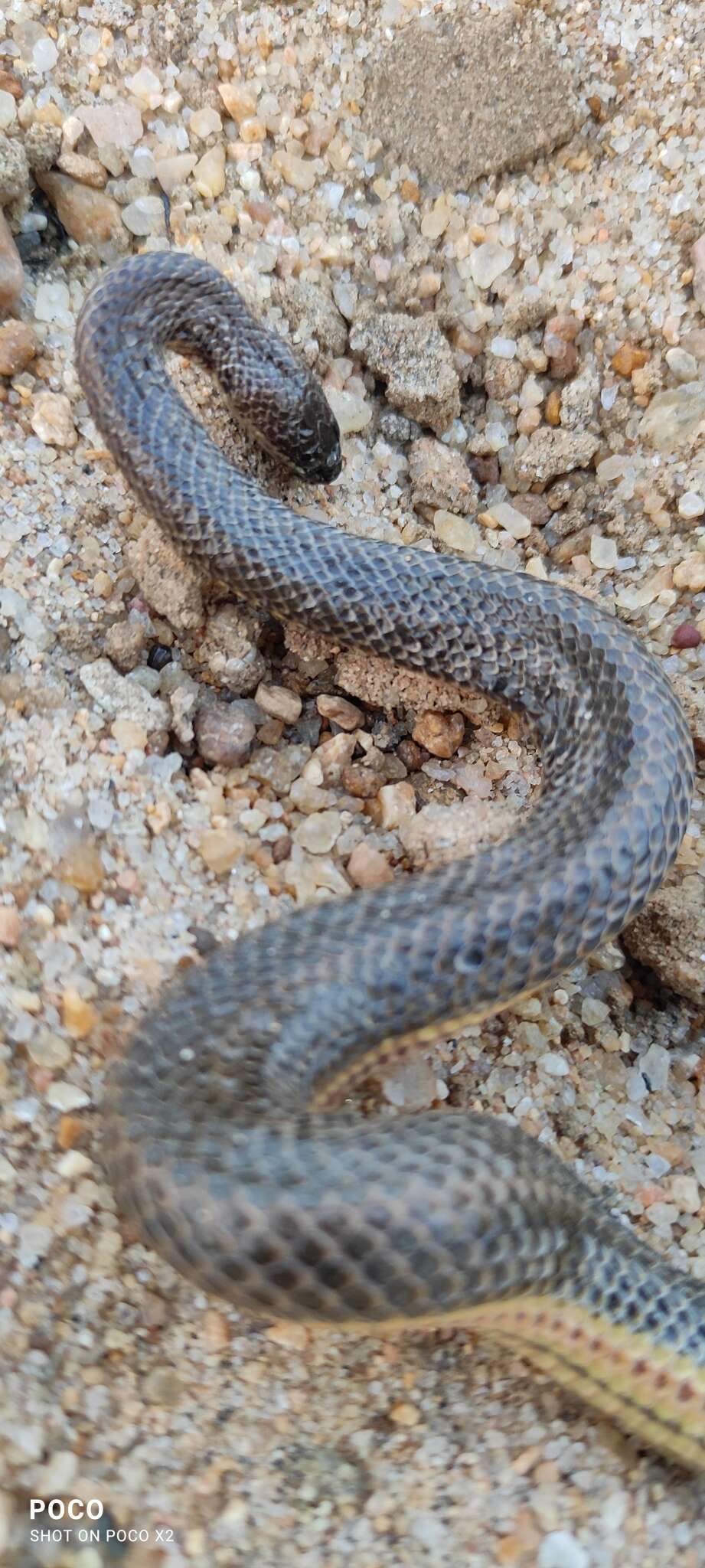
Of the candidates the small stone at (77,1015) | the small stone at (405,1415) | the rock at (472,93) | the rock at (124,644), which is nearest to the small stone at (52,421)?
the rock at (124,644)

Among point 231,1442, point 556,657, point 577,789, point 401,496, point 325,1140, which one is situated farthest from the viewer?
point 401,496

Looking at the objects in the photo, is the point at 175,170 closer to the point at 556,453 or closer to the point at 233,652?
the point at 556,453

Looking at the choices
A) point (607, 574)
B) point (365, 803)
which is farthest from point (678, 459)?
point (365, 803)

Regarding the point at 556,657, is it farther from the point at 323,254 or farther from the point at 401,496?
the point at 323,254

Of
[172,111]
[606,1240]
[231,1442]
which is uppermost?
[172,111]

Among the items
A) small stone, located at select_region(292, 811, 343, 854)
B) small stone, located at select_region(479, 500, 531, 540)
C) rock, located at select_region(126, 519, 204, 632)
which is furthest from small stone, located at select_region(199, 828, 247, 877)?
small stone, located at select_region(479, 500, 531, 540)

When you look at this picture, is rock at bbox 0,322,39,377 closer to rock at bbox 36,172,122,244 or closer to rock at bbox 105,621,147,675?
rock at bbox 36,172,122,244
